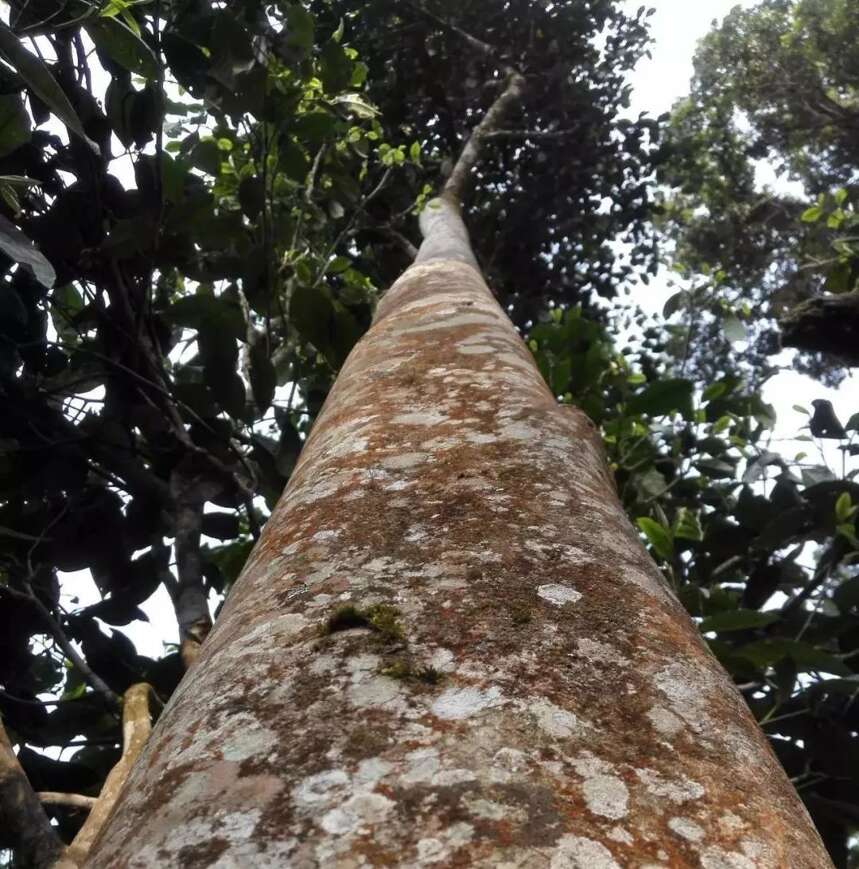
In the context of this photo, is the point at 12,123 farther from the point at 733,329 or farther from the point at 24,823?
the point at 733,329

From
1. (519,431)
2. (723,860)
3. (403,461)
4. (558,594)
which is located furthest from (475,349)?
(723,860)

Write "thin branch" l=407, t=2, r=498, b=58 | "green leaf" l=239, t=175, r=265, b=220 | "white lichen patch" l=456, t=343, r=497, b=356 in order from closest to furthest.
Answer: "white lichen patch" l=456, t=343, r=497, b=356, "green leaf" l=239, t=175, r=265, b=220, "thin branch" l=407, t=2, r=498, b=58

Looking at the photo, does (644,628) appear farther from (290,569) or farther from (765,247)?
(765,247)

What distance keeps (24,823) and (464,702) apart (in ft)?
3.72

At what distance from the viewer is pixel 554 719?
783 mm

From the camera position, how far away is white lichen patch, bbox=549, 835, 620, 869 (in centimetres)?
63

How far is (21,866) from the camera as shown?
5.27 feet

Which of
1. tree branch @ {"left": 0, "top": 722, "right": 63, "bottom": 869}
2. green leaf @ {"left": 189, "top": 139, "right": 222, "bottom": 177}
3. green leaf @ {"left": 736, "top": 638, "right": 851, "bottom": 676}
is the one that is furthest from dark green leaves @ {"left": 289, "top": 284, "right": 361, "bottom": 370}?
tree branch @ {"left": 0, "top": 722, "right": 63, "bottom": 869}

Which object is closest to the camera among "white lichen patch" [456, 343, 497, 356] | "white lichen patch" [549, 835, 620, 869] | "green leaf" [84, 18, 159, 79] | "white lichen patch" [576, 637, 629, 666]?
"white lichen patch" [549, 835, 620, 869]

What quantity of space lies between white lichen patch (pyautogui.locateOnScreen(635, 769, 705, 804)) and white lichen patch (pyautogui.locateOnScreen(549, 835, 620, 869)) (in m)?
0.09

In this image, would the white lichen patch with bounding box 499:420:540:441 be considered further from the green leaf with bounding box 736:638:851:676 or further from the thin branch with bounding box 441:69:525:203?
the thin branch with bounding box 441:69:525:203

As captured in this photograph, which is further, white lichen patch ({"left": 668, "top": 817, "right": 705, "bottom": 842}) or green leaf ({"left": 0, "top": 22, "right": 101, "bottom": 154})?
green leaf ({"left": 0, "top": 22, "right": 101, "bottom": 154})

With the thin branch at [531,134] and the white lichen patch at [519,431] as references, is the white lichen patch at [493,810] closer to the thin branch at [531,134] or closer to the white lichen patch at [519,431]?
the white lichen patch at [519,431]

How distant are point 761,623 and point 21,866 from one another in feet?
5.97
